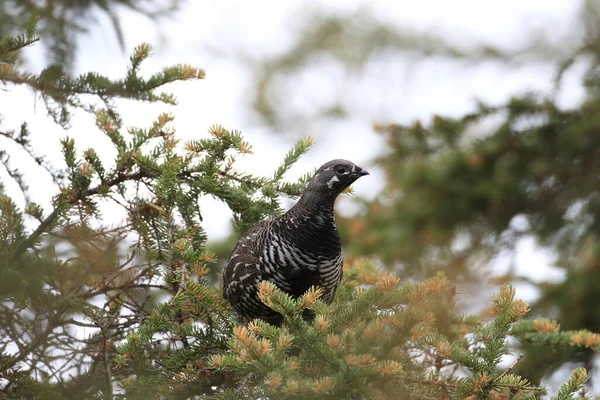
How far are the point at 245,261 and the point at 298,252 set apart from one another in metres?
0.43

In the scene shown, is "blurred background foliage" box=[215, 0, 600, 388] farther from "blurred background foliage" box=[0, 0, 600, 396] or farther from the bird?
the bird

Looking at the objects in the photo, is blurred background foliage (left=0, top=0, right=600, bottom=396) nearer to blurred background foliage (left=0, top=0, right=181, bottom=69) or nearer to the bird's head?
blurred background foliage (left=0, top=0, right=181, bottom=69)

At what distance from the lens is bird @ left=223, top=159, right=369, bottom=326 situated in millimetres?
4113

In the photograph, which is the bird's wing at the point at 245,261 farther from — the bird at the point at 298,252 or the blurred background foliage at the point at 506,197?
the blurred background foliage at the point at 506,197

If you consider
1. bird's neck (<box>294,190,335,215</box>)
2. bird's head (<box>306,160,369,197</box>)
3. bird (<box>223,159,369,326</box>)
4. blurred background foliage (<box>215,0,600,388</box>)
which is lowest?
bird (<box>223,159,369,326</box>)

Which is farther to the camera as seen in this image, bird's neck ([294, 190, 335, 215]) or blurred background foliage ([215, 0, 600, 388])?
blurred background foliage ([215, 0, 600, 388])

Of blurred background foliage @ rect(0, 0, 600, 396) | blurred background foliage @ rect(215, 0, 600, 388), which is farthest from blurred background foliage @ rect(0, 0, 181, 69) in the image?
blurred background foliage @ rect(215, 0, 600, 388)

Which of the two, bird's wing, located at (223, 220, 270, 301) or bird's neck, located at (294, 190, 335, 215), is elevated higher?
bird's neck, located at (294, 190, 335, 215)

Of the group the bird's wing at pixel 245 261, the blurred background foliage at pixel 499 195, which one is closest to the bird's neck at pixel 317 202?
the bird's wing at pixel 245 261

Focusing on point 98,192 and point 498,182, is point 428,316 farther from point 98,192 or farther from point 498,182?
point 498,182

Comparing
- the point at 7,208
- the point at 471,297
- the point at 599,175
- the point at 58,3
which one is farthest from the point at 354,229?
the point at 7,208

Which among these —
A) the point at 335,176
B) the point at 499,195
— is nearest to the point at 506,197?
the point at 499,195

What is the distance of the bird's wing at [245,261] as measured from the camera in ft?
14.2

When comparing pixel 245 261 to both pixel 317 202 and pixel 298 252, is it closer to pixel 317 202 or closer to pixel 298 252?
pixel 298 252
